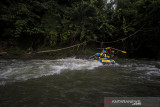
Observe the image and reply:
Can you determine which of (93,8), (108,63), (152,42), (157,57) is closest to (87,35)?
(93,8)

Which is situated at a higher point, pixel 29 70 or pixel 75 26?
pixel 75 26

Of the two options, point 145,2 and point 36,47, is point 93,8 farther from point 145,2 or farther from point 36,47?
point 36,47

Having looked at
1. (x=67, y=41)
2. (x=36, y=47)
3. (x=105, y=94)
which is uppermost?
(x=67, y=41)

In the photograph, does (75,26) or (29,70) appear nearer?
(29,70)

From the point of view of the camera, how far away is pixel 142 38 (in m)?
9.22

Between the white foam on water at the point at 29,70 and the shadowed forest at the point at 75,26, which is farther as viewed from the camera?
the shadowed forest at the point at 75,26

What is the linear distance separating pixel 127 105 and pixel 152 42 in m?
8.92

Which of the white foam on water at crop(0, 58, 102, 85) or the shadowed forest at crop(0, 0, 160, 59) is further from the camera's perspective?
the shadowed forest at crop(0, 0, 160, 59)

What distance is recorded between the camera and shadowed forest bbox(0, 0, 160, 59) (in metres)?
8.51

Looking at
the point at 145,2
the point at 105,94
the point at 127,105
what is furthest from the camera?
the point at 145,2

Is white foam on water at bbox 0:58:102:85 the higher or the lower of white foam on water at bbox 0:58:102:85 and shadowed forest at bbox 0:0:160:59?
the lower

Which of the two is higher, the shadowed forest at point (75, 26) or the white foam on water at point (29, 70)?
the shadowed forest at point (75, 26)

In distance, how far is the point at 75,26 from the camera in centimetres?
1020

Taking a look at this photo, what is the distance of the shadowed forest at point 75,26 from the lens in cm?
851
